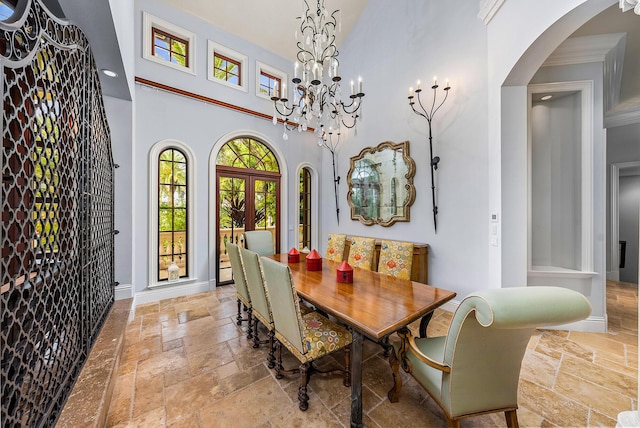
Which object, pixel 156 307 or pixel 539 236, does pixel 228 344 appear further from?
pixel 539 236

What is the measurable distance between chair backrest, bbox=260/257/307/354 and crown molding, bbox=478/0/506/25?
3.28 meters

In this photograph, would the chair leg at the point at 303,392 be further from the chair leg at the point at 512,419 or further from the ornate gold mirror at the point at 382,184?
the ornate gold mirror at the point at 382,184

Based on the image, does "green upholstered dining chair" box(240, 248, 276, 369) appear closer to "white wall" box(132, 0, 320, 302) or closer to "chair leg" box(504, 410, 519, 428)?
"chair leg" box(504, 410, 519, 428)

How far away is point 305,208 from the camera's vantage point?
5414mm

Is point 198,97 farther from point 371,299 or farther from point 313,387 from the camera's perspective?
point 313,387

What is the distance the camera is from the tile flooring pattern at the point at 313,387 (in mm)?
1506

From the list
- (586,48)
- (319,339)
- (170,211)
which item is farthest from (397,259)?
(170,211)

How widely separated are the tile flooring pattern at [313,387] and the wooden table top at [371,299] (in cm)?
67

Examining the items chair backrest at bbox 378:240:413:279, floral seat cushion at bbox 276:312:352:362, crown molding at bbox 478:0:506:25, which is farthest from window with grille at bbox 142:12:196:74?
floral seat cushion at bbox 276:312:352:362

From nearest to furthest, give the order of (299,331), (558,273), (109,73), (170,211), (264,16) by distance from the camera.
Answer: (299,331)
(109,73)
(558,273)
(170,211)
(264,16)

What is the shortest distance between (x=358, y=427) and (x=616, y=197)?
628 cm

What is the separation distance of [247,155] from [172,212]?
1.66 metres

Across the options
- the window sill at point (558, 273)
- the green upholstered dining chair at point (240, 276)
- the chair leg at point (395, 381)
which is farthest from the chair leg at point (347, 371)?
the window sill at point (558, 273)

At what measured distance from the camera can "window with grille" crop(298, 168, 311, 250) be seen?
5344 mm
